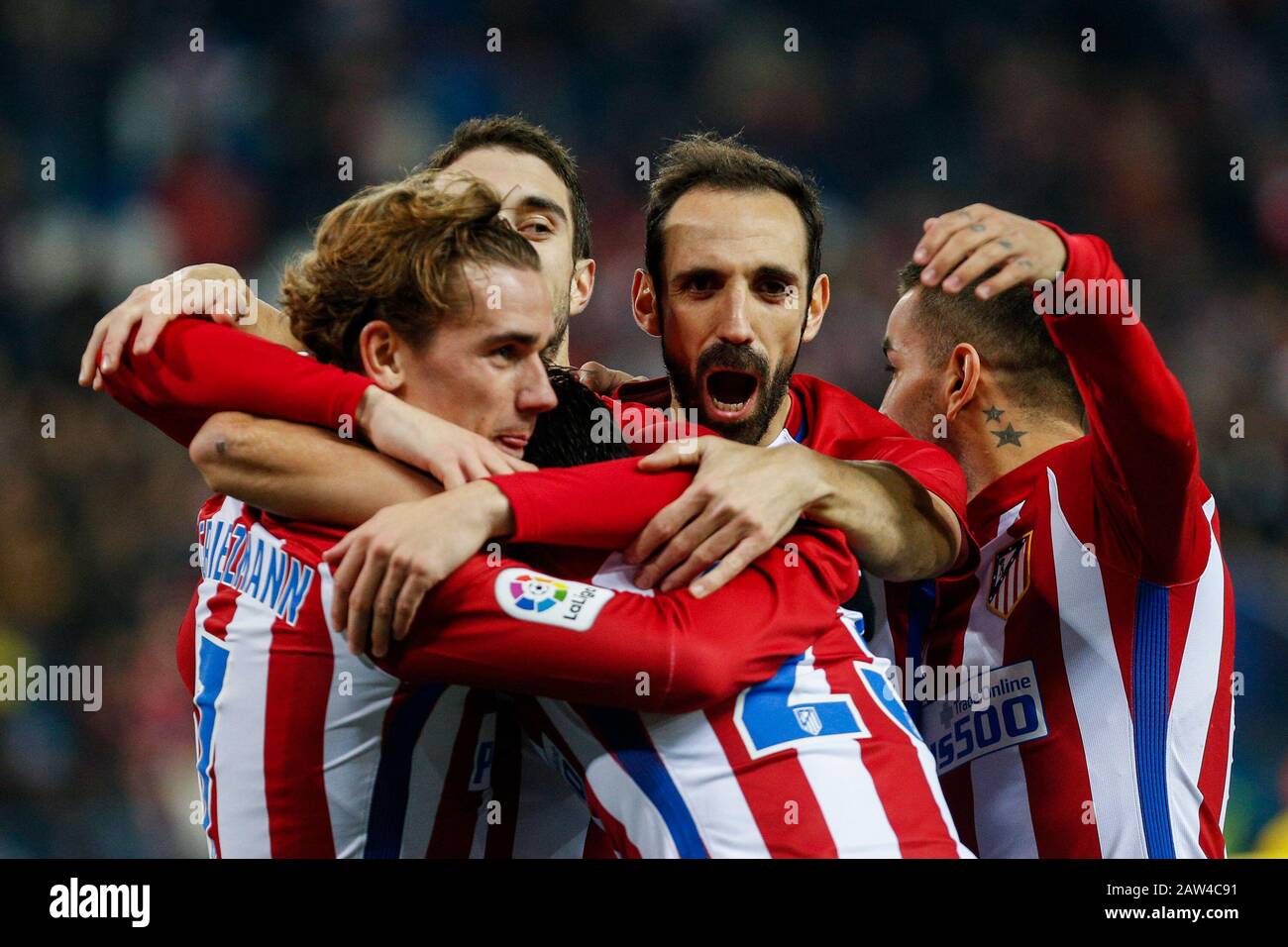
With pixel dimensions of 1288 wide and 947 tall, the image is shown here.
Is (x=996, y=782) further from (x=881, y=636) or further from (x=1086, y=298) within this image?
(x=1086, y=298)

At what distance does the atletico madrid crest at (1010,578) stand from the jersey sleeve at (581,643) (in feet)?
3.28

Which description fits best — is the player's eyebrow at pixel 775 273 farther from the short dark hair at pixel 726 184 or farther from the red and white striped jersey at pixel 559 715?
the red and white striped jersey at pixel 559 715

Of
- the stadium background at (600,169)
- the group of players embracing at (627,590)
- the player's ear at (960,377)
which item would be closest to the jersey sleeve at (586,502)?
the group of players embracing at (627,590)

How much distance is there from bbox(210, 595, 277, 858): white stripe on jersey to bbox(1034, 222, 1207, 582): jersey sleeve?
1554 millimetres

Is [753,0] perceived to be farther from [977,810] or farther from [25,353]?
[977,810]

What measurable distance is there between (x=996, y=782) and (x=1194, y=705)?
456 mm

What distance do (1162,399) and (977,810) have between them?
1.04 metres

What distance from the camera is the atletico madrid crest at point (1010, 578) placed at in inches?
115

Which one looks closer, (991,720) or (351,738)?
(351,738)

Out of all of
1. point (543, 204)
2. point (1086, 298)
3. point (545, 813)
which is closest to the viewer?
point (1086, 298)

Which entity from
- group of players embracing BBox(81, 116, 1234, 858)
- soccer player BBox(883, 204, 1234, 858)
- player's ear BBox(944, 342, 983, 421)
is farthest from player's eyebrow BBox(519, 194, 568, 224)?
soccer player BBox(883, 204, 1234, 858)

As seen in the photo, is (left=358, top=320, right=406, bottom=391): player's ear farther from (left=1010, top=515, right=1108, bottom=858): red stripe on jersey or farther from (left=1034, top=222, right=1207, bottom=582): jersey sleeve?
(left=1010, top=515, right=1108, bottom=858): red stripe on jersey

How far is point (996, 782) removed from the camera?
9.64ft

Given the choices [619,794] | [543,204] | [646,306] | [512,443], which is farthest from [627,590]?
[543,204]
